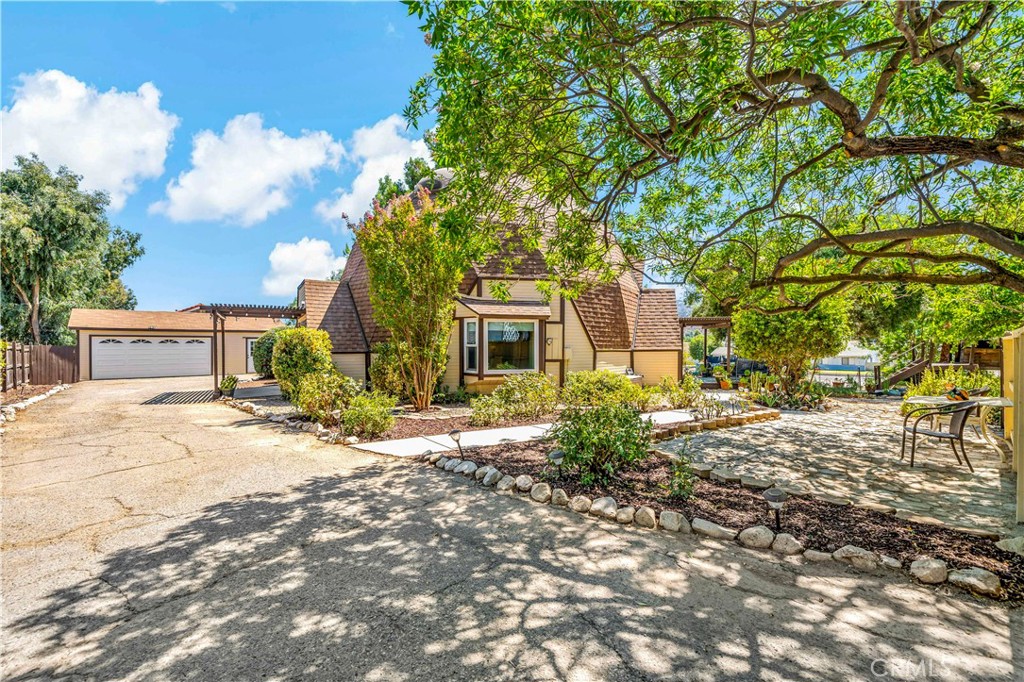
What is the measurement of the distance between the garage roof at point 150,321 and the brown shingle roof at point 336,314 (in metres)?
9.41

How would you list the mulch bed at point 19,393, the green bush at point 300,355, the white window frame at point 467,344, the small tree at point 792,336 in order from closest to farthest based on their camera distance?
the green bush at point 300,355 → the small tree at point 792,336 → the mulch bed at point 19,393 → the white window frame at point 467,344

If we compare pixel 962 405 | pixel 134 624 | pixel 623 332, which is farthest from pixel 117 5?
pixel 623 332

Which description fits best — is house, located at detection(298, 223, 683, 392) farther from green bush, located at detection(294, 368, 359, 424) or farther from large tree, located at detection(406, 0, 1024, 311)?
large tree, located at detection(406, 0, 1024, 311)

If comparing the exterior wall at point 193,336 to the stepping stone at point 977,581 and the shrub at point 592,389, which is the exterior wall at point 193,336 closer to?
the shrub at point 592,389

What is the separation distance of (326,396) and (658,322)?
42.0ft

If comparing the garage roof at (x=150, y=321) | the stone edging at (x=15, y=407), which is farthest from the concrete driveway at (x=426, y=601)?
the garage roof at (x=150, y=321)

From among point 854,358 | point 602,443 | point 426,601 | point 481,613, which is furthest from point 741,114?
point 854,358

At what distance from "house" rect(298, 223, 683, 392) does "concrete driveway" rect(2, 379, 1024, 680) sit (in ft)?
27.0

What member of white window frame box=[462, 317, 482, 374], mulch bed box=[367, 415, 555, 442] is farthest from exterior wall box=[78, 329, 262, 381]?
mulch bed box=[367, 415, 555, 442]

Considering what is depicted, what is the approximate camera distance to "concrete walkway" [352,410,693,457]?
6.84m

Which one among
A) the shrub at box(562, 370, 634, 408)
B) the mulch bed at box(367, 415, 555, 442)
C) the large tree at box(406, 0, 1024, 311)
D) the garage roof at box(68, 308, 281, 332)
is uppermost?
the large tree at box(406, 0, 1024, 311)

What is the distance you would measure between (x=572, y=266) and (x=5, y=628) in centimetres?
674

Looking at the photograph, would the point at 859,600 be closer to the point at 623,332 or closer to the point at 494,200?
the point at 494,200

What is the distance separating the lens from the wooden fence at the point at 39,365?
47.3 ft
